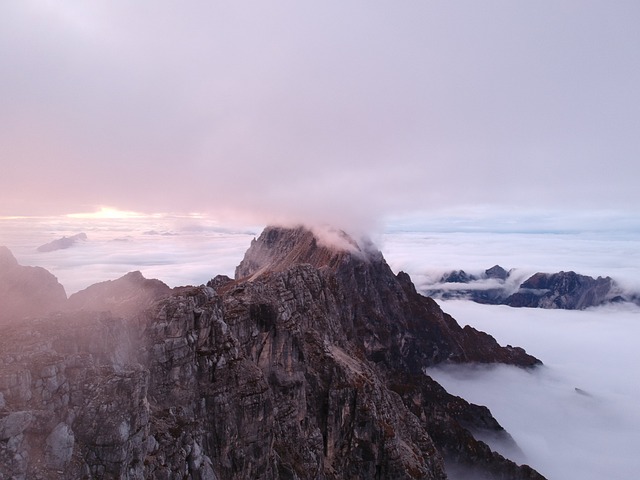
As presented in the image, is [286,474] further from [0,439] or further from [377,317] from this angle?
[377,317]

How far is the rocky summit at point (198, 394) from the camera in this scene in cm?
2720

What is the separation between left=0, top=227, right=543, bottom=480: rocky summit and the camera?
27.2 meters

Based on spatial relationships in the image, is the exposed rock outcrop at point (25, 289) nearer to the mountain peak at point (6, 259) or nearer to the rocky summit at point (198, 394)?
the mountain peak at point (6, 259)

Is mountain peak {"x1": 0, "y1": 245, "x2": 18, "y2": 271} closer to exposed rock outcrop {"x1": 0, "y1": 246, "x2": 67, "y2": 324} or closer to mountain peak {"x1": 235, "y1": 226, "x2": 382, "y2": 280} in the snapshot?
exposed rock outcrop {"x1": 0, "y1": 246, "x2": 67, "y2": 324}

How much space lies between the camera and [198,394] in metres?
42.8

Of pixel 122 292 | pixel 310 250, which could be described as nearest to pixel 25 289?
pixel 122 292

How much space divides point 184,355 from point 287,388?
22642 mm

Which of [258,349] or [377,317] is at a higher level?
[258,349]

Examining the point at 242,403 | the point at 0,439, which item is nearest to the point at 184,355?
the point at 242,403

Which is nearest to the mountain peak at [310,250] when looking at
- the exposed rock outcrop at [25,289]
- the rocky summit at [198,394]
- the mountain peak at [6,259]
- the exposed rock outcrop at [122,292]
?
the exposed rock outcrop at [122,292]

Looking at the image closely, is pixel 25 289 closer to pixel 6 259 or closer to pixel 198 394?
pixel 6 259

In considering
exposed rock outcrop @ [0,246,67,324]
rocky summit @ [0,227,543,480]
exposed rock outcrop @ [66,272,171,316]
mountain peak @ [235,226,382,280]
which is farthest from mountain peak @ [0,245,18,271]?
mountain peak @ [235,226,382,280]

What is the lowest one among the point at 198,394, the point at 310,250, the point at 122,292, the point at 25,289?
the point at 198,394

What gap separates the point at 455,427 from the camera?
460 ft
